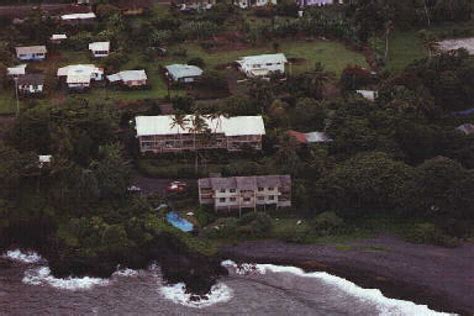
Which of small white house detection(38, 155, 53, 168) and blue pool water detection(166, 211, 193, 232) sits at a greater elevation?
small white house detection(38, 155, 53, 168)

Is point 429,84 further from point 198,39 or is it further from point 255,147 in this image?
point 198,39

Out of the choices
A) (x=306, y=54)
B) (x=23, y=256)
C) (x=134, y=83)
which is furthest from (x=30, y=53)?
(x=23, y=256)

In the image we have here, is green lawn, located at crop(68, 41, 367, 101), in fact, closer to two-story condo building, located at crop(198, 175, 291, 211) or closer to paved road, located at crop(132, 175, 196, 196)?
paved road, located at crop(132, 175, 196, 196)

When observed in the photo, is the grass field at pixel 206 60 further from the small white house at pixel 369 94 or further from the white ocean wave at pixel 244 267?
the white ocean wave at pixel 244 267

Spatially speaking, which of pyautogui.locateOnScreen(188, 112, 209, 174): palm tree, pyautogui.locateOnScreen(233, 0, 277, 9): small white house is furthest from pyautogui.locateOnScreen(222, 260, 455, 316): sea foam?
pyautogui.locateOnScreen(233, 0, 277, 9): small white house

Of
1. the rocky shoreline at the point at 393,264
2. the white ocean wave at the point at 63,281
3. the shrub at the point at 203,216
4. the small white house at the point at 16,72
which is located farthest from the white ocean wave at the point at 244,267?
the small white house at the point at 16,72

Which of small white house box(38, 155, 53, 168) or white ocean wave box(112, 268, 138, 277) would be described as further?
small white house box(38, 155, 53, 168)
